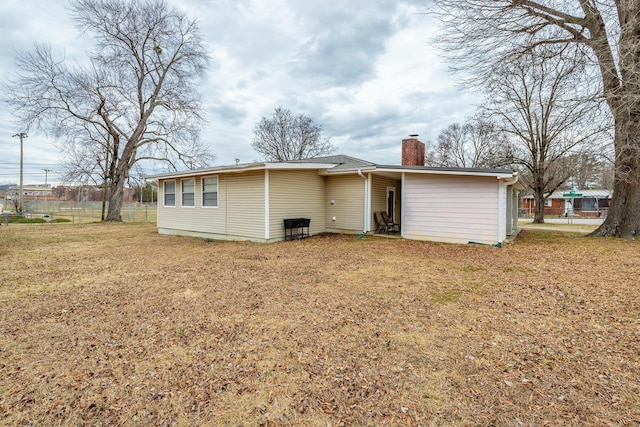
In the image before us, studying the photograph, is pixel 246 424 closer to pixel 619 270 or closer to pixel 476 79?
pixel 619 270

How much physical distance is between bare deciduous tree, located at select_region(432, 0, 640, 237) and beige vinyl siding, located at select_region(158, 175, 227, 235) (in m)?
8.90

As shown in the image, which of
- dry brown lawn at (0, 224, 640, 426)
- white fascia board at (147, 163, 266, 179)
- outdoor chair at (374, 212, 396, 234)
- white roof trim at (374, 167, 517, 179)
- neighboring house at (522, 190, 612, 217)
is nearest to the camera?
dry brown lawn at (0, 224, 640, 426)

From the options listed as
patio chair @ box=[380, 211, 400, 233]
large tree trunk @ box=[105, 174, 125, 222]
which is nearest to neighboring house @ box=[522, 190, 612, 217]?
patio chair @ box=[380, 211, 400, 233]

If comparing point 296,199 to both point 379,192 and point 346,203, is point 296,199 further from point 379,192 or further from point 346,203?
point 379,192

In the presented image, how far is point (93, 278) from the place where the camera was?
18.5 feet

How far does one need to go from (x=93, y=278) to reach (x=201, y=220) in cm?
596

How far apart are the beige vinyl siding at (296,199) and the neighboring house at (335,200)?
0.03 metres

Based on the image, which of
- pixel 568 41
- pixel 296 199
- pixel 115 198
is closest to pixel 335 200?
pixel 296 199

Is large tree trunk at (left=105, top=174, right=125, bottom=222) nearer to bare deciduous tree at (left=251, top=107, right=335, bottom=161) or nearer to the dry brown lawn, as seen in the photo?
bare deciduous tree at (left=251, top=107, right=335, bottom=161)

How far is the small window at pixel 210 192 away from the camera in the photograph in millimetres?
11020

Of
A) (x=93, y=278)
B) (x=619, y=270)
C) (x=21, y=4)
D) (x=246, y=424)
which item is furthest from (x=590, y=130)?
(x=21, y=4)

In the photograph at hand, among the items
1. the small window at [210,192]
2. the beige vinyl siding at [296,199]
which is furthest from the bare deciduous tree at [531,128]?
the small window at [210,192]

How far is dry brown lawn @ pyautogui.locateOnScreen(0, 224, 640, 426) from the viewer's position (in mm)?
2105

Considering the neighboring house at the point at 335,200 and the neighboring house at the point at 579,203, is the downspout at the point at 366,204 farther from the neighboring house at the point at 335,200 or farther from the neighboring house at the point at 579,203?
the neighboring house at the point at 579,203
